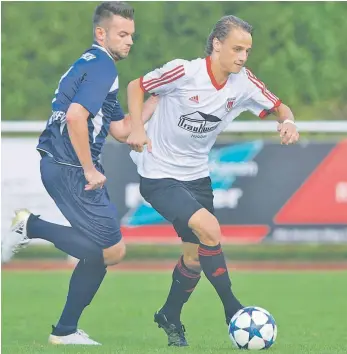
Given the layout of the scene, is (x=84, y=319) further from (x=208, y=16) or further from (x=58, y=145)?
(x=208, y=16)

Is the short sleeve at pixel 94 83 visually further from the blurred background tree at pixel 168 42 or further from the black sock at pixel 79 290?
the blurred background tree at pixel 168 42

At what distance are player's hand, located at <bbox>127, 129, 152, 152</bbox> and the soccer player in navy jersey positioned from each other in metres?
0.28

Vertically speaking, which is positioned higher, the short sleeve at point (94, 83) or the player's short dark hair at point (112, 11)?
the player's short dark hair at point (112, 11)

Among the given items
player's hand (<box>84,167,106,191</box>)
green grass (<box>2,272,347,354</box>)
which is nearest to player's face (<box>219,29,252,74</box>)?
player's hand (<box>84,167,106,191</box>)

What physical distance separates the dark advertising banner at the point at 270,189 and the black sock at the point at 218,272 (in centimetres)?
892

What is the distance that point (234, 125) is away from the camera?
17812 millimetres

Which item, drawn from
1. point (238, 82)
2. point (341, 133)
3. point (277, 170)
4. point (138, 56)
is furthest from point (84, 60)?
point (138, 56)

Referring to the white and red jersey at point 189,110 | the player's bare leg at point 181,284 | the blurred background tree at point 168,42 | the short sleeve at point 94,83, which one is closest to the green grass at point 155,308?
the player's bare leg at point 181,284

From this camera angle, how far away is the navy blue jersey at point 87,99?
7.82 m

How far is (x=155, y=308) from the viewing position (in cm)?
1173

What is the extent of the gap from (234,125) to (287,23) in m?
3.33

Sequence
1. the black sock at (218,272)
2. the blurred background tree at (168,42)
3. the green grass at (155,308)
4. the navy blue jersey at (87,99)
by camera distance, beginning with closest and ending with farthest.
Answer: the navy blue jersey at (87,99) < the black sock at (218,272) < the green grass at (155,308) < the blurred background tree at (168,42)

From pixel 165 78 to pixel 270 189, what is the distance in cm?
919

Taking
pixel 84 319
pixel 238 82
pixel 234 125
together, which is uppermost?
pixel 238 82
